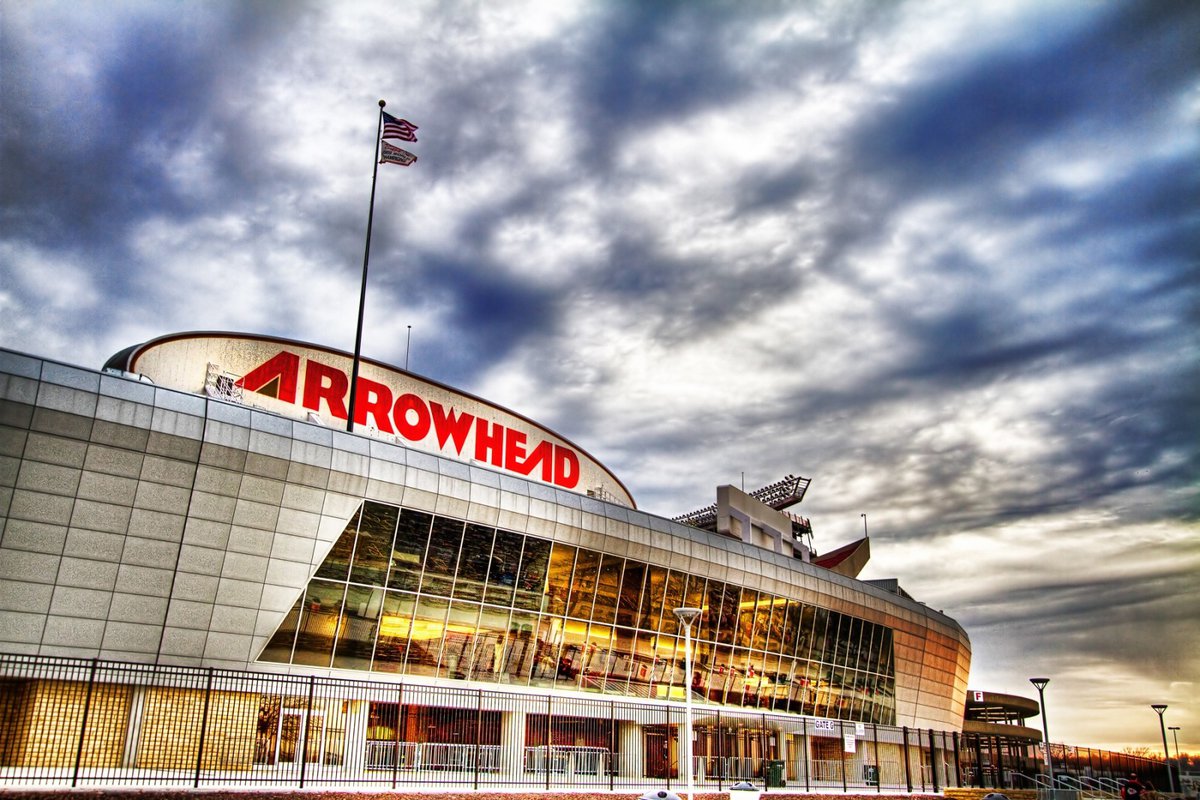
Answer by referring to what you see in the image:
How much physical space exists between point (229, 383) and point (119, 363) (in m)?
4.48

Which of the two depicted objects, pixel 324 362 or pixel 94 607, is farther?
pixel 324 362

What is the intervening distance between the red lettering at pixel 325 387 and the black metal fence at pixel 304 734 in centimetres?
1416

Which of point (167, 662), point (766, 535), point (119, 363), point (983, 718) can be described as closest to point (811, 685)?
point (766, 535)

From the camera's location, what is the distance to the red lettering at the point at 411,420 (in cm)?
4762

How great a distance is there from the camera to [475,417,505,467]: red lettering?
51.5m

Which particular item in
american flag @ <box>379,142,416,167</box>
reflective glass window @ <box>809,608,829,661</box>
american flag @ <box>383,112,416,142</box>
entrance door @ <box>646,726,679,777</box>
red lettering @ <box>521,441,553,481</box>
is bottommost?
entrance door @ <box>646,726,679,777</box>

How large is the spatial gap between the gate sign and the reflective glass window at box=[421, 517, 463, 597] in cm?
876

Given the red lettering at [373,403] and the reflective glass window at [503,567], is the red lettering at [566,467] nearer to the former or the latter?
the red lettering at [373,403]

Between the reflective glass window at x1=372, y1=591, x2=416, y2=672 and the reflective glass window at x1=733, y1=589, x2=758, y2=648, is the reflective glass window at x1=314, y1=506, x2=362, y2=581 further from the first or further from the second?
the reflective glass window at x1=733, y1=589, x2=758, y2=648

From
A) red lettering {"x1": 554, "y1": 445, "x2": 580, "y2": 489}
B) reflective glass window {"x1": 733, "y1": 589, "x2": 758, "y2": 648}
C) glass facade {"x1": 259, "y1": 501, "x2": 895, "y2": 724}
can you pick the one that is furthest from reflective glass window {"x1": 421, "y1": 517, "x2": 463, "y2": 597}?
reflective glass window {"x1": 733, "y1": 589, "x2": 758, "y2": 648}

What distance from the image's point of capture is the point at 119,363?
38969 mm

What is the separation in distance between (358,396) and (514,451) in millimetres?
10918

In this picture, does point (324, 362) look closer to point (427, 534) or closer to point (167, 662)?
point (427, 534)

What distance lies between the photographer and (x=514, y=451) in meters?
53.7
